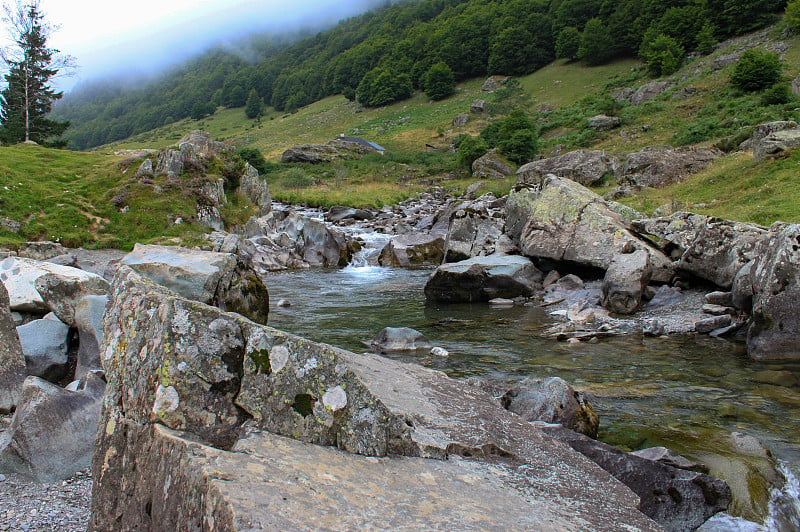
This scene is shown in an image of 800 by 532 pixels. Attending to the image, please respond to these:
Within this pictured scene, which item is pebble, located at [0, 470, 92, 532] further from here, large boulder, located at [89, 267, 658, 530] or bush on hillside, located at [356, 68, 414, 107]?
bush on hillside, located at [356, 68, 414, 107]

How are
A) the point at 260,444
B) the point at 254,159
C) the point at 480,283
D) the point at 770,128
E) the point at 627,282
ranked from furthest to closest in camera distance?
the point at 254,159, the point at 770,128, the point at 480,283, the point at 627,282, the point at 260,444

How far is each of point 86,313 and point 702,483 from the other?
297 inches

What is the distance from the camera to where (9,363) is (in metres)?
6.11

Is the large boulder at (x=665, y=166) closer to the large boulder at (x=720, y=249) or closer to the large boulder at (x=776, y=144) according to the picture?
the large boulder at (x=776, y=144)

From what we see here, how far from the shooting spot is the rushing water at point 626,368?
600 centimetres

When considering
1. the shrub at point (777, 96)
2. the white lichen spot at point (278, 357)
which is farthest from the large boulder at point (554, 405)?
the shrub at point (777, 96)

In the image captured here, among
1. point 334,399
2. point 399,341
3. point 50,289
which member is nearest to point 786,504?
point 334,399

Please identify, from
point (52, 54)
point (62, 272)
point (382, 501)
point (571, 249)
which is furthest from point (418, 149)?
point (382, 501)

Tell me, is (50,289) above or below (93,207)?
below

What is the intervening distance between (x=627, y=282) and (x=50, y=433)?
11977 mm

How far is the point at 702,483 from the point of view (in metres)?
4.52

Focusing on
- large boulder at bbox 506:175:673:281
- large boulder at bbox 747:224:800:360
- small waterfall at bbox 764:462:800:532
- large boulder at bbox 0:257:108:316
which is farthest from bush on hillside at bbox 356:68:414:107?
small waterfall at bbox 764:462:800:532

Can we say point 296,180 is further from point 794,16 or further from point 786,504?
point 794,16

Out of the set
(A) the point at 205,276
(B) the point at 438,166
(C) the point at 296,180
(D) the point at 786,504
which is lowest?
(D) the point at 786,504
